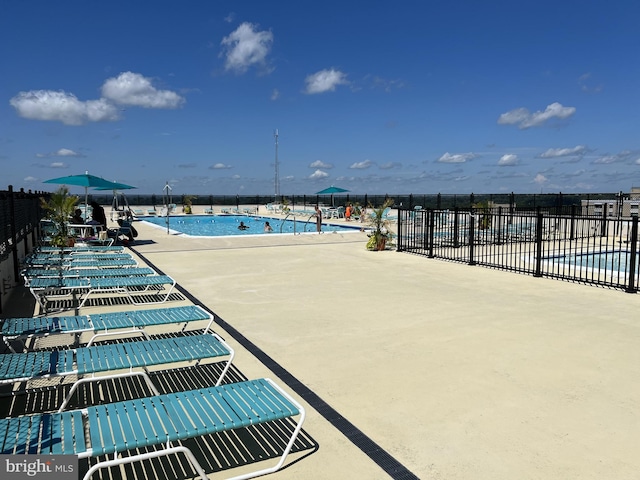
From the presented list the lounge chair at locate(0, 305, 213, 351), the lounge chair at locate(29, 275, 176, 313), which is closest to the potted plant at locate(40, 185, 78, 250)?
the lounge chair at locate(29, 275, 176, 313)

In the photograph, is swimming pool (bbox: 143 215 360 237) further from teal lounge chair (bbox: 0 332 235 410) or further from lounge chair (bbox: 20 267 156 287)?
teal lounge chair (bbox: 0 332 235 410)

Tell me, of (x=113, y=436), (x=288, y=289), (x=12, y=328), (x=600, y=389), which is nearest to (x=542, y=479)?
(x=600, y=389)

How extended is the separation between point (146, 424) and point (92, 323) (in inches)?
108

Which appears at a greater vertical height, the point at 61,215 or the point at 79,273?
the point at 61,215

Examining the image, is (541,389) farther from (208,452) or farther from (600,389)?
(208,452)

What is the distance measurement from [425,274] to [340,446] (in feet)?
23.8

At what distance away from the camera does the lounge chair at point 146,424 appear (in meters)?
2.65

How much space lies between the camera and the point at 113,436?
2.72 meters

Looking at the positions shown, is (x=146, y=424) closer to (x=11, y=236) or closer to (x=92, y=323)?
(x=92, y=323)

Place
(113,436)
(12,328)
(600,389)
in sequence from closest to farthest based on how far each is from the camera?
(113,436) → (600,389) → (12,328)

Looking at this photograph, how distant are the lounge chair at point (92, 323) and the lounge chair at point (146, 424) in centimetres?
194

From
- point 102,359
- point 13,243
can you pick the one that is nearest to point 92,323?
point 102,359

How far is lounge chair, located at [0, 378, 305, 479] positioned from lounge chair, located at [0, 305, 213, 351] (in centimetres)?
194

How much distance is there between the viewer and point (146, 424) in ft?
9.46
